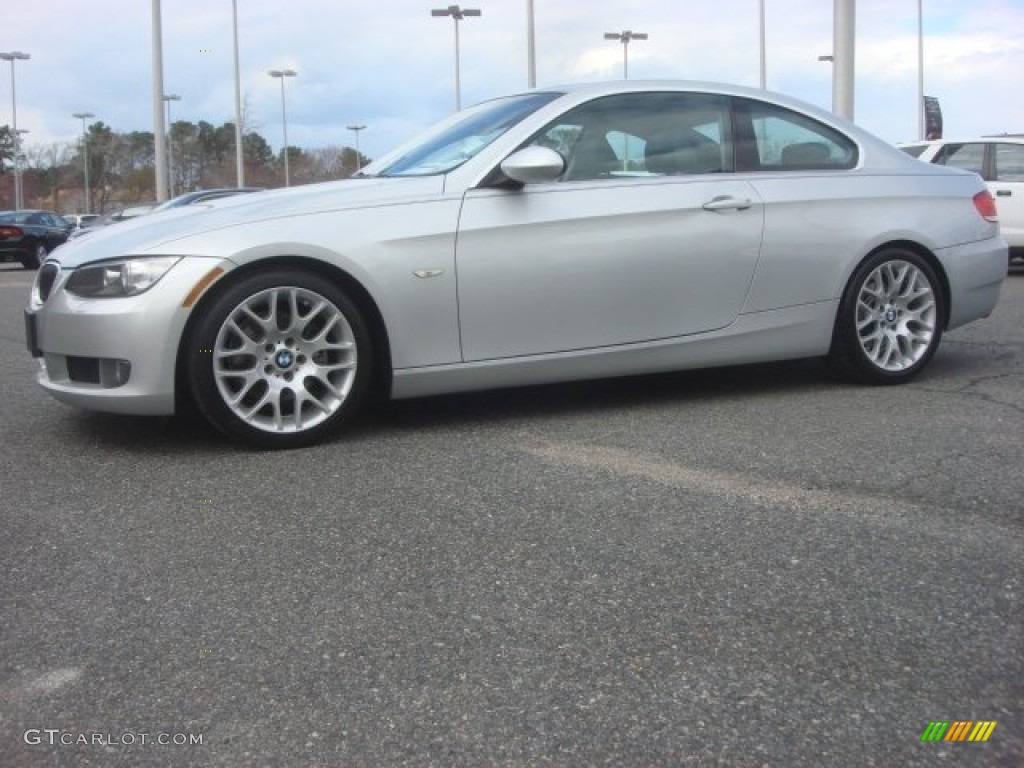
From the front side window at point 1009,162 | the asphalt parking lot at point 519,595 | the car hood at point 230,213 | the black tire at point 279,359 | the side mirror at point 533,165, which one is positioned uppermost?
the front side window at point 1009,162

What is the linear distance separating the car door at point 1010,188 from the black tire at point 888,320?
7.42 m

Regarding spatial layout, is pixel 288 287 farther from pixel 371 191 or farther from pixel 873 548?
pixel 873 548

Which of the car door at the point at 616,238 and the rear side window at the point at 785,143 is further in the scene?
the rear side window at the point at 785,143

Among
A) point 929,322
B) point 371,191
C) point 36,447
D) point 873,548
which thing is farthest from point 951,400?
point 36,447

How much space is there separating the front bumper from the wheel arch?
0.12 feet

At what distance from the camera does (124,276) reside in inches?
156

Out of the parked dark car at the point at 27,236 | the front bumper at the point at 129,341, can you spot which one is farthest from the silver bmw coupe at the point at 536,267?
the parked dark car at the point at 27,236

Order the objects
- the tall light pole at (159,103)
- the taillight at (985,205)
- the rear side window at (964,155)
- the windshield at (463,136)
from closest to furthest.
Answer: the windshield at (463,136)
the taillight at (985,205)
the rear side window at (964,155)
the tall light pole at (159,103)

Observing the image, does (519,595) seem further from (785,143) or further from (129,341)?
(785,143)

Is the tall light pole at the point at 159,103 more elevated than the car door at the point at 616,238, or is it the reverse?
the tall light pole at the point at 159,103

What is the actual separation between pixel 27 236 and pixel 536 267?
888 inches

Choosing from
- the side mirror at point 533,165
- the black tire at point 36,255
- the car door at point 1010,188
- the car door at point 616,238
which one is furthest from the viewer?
the black tire at point 36,255

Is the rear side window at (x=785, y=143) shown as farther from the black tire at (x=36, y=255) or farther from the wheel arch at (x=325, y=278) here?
the black tire at (x=36, y=255)

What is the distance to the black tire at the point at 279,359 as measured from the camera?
3.99 metres
